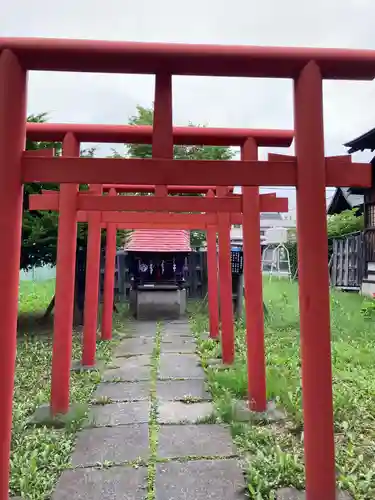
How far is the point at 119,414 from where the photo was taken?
4371 mm

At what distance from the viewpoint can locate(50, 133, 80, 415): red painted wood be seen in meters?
4.27

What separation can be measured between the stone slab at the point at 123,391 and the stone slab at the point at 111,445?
0.88 m

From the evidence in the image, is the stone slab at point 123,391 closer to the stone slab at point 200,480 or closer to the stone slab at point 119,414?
the stone slab at point 119,414

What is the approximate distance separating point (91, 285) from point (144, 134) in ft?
8.04

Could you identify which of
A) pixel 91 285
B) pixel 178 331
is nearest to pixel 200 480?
pixel 91 285

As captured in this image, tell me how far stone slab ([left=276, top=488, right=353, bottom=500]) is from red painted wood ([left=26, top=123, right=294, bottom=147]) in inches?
115

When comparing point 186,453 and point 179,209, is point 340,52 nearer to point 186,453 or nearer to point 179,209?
point 179,209

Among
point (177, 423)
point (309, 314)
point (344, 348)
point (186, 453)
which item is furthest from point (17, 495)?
point (344, 348)

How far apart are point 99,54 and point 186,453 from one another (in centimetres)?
272

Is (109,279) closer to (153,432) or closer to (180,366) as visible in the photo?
(180,366)

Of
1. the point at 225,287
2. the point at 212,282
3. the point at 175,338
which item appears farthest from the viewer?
the point at 175,338

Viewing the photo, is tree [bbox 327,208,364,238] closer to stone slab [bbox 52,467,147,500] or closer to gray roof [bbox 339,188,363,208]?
gray roof [bbox 339,188,363,208]

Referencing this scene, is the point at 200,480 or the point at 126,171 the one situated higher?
the point at 126,171

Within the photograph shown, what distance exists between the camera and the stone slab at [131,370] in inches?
228
